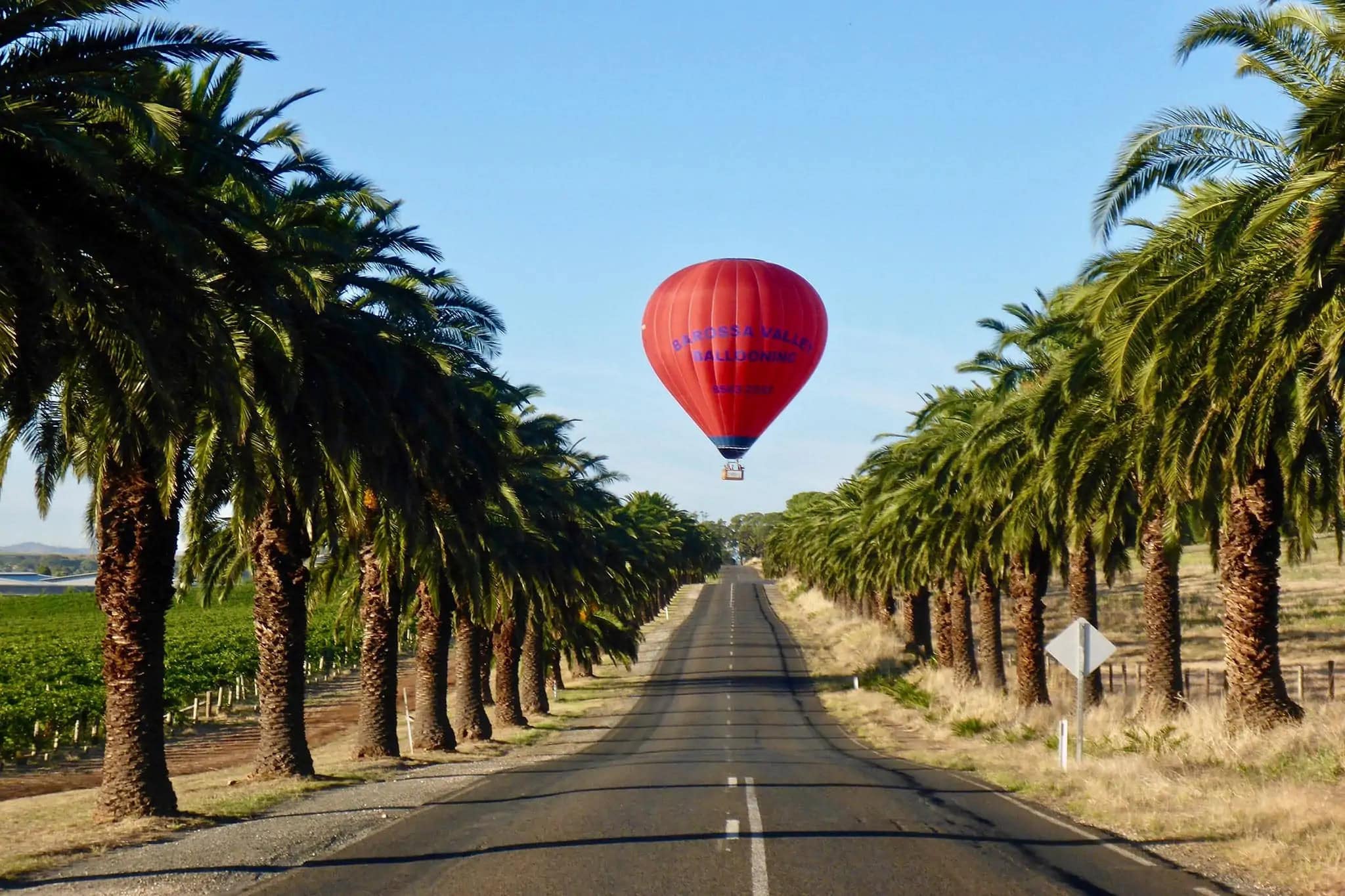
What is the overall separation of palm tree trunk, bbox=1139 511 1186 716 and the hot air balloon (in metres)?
14.4

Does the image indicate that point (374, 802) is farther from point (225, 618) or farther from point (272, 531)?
point (225, 618)

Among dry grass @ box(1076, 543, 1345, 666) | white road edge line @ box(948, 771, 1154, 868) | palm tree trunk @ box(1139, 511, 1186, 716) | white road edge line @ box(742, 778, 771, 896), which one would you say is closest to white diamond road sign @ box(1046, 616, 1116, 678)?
white road edge line @ box(948, 771, 1154, 868)

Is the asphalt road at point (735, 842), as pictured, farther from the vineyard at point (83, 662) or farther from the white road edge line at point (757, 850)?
the vineyard at point (83, 662)

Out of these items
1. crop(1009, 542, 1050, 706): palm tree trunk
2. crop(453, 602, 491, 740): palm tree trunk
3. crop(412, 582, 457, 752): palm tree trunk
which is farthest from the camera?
crop(453, 602, 491, 740): palm tree trunk

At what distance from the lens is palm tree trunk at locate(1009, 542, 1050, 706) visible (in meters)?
33.8

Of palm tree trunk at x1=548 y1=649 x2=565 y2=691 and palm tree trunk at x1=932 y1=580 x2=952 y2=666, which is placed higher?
palm tree trunk at x1=932 y1=580 x2=952 y2=666

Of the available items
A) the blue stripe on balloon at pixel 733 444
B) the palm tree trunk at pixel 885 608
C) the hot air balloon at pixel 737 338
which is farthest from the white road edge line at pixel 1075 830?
the palm tree trunk at pixel 885 608

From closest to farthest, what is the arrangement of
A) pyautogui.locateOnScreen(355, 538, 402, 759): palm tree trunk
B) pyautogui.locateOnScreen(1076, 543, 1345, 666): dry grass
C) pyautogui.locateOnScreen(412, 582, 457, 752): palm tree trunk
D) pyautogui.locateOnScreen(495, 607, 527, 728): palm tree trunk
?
pyautogui.locateOnScreen(355, 538, 402, 759): palm tree trunk, pyautogui.locateOnScreen(412, 582, 457, 752): palm tree trunk, pyautogui.locateOnScreen(495, 607, 527, 728): palm tree trunk, pyautogui.locateOnScreen(1076, 543, 1345, 666): dry grass

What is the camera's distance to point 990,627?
41.2m

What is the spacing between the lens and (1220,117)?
15.7m

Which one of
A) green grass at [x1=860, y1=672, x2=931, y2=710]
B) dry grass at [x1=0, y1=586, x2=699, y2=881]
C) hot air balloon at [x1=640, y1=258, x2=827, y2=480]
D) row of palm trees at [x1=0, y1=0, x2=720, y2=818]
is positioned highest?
hot air balloon at [x1=640, y1=258, x2=827, y2=480]

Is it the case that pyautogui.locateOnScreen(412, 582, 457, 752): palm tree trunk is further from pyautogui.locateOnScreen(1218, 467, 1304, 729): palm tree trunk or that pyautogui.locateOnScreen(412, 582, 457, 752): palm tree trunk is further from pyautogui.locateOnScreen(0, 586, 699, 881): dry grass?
pyautogui.locateOnScreen(1218, 467, 1304, 729): palm tree trunk

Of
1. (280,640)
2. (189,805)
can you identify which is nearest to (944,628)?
(280,640)

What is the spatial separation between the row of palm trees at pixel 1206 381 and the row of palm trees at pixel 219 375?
33.3 ft
